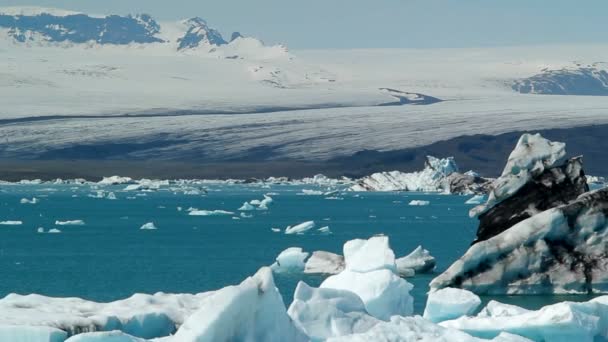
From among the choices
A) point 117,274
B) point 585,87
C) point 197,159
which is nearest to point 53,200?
point 117,274

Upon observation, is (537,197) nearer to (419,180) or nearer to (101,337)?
(101,337)

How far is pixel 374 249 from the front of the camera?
1288cm

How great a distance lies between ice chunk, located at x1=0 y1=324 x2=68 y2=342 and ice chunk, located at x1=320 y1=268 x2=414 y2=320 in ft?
11.7

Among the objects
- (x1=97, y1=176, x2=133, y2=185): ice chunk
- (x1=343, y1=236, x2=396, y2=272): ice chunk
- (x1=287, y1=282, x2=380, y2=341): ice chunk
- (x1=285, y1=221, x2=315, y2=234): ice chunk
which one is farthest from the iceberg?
(x1=97, y1=176, x2=133, y2=185): ice chunk

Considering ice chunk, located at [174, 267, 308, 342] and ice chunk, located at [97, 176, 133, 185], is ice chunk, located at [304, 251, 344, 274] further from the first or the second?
ice chunk, located at [97, 176, 133, 185]

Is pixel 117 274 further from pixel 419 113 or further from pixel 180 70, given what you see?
pixel 180 70

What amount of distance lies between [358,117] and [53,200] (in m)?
42.2

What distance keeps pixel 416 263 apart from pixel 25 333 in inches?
404

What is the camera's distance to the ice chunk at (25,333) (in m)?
8.70

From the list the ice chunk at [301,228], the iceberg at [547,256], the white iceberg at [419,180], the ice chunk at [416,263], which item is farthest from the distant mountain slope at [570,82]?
the iceberg at [547,256]

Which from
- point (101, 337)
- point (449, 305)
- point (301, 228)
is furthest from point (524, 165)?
point (301, 228)

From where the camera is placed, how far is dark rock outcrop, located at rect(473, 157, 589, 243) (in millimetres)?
16766

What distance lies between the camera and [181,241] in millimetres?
27812

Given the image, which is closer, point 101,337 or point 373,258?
point 101,337
